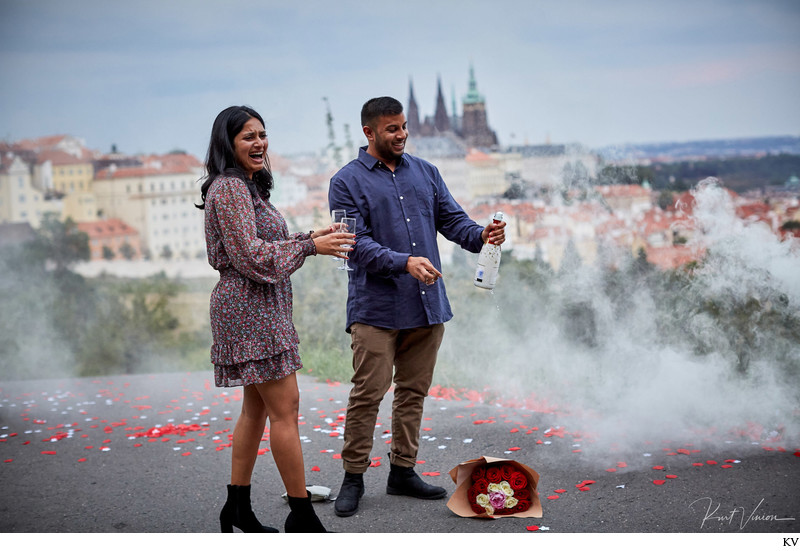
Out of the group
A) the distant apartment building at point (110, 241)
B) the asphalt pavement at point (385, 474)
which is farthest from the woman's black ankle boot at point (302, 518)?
the distant apartment building at point (110, 241)

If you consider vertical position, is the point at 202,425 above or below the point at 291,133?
below

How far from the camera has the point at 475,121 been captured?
299 inches

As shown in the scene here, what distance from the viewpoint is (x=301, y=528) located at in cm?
306

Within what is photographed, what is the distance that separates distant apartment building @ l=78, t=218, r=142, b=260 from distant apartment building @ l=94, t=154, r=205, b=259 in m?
0.08

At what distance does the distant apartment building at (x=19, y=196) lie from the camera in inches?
312

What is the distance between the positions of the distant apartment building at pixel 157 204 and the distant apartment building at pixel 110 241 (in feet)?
0.27

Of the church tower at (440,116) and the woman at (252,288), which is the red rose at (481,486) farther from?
the church tower at (440,116)

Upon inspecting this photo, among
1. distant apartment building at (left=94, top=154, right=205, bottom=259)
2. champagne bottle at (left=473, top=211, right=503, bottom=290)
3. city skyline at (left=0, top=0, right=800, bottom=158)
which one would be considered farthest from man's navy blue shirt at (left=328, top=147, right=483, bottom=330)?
distant apartment building at (left=94, top=154, right=205, bottom=259)

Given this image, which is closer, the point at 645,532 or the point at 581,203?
the point at 645,532

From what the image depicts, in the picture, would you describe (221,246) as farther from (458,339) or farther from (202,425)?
(458,339)

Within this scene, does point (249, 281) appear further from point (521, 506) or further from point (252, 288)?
point (521, 506)

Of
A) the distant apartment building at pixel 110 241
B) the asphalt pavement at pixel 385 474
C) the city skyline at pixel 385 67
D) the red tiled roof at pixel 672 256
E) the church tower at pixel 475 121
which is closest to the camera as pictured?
the asphalt pavement at pixel 385 474
